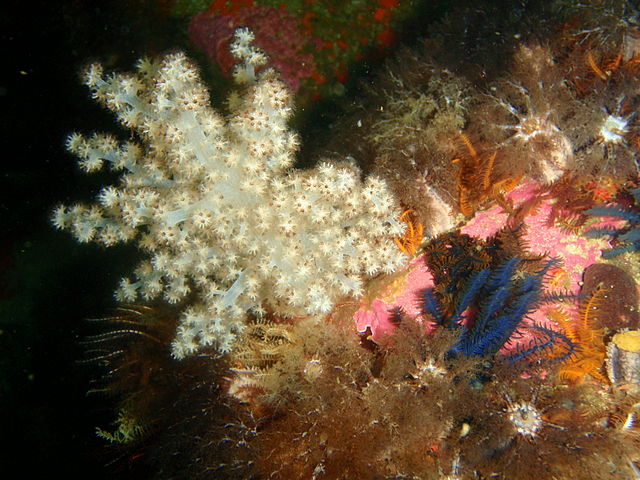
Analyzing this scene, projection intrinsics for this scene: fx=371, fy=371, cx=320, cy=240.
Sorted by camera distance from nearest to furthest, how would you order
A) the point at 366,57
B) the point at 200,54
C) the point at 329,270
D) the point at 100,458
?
the point at 329,270 < the point at 100,458 < the point at 200,54 < the point at 366,57

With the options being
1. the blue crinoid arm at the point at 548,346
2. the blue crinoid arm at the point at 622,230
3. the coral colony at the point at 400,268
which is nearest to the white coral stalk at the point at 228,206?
the coral colony at the point at 400,268

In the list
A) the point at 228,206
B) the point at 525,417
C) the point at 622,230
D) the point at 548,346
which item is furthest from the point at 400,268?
the point at 622,230

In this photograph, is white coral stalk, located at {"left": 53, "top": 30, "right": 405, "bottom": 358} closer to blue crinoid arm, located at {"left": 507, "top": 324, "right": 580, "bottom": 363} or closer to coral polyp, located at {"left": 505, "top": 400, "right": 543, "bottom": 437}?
blue crinoid arm, located at {"left": 507, "top": 324, "right": 580, "bottom": 363}

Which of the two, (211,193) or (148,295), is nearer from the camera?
(211,193)

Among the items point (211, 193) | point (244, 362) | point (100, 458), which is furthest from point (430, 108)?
point (100, 458)

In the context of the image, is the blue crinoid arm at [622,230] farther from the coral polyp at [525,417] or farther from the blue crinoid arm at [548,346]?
the coral polyp at [525,417]

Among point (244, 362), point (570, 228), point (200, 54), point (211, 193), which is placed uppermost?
point (200, 54)

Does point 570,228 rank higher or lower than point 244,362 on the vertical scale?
lower

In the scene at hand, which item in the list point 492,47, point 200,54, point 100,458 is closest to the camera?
point 492,47

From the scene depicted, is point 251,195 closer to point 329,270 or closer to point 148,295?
point 329,270
